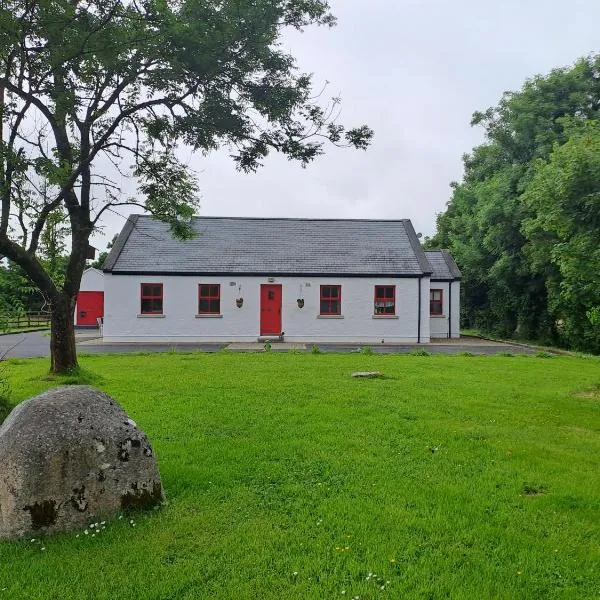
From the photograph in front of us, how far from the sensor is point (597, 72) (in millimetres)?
23531

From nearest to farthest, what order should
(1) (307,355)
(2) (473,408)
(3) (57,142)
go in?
(2) (473,408), (3) (57,142), (1) (307,355)

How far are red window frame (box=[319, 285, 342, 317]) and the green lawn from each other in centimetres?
1428

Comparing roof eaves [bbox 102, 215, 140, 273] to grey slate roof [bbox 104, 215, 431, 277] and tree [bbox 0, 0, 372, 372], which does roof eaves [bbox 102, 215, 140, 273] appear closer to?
grey slate roof [bbox 104, 215, 431, 277]

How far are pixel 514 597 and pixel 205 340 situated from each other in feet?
67.5

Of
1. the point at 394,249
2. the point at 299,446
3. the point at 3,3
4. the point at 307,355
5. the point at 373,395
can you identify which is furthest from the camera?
the point at 394,249

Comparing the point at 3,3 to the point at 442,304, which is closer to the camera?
the point at 3,3

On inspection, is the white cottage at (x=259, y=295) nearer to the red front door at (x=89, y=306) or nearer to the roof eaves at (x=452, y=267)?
the roof eaves at (x=452, y=267)

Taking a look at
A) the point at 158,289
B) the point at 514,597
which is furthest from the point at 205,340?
the point at 514,597

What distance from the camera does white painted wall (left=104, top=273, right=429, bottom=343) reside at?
22672mm

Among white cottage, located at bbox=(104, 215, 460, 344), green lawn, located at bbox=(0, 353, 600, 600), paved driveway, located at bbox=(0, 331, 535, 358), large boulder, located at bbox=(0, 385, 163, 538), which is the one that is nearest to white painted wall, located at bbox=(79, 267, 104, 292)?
white cottage, located at bbox=(104, 215, 460, 344)

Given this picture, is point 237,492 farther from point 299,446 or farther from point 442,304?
point 442,304

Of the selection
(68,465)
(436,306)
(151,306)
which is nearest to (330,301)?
(436,306)

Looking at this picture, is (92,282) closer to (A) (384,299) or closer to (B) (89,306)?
(B) (89,306)

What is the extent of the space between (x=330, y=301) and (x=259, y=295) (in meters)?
3.41
